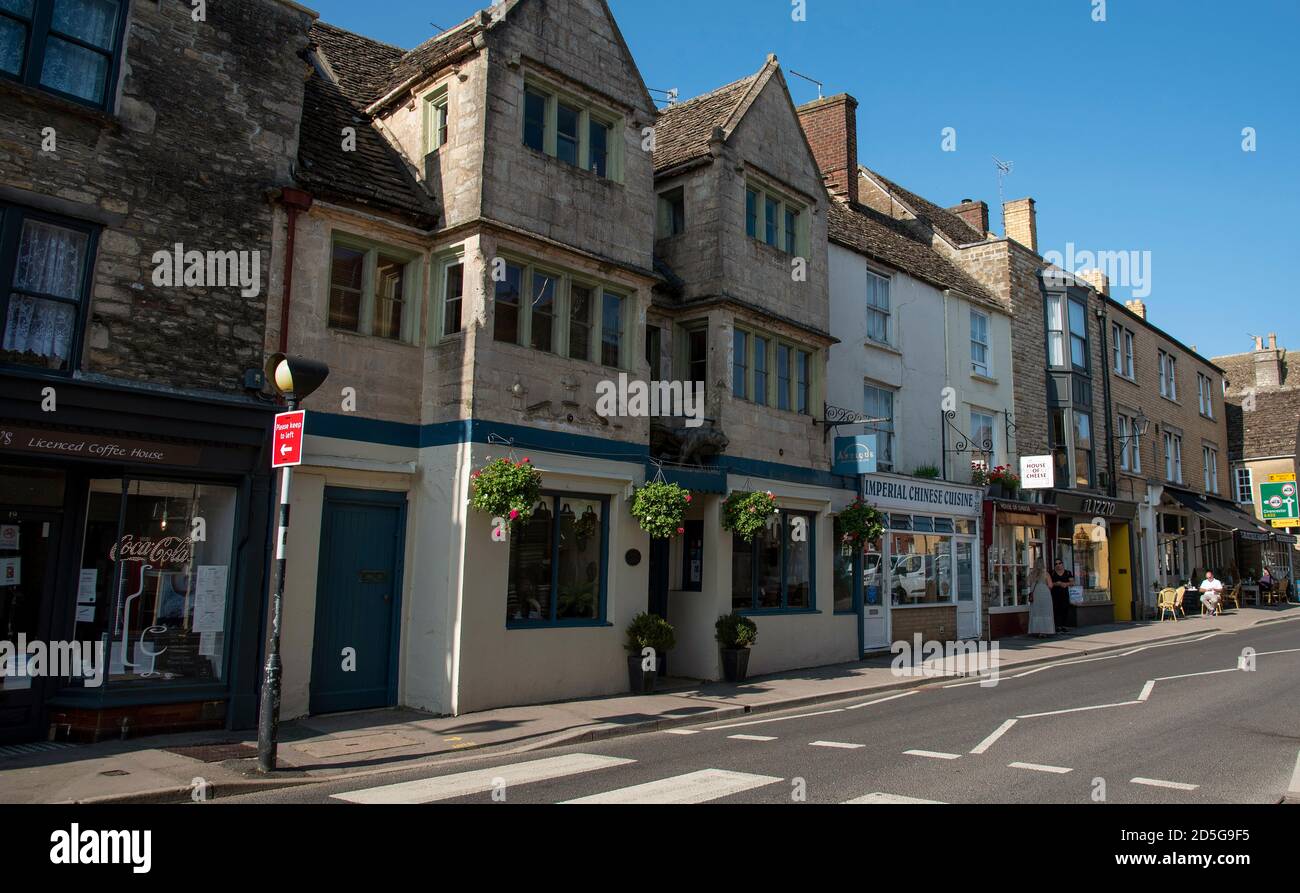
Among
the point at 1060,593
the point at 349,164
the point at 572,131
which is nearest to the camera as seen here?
the point at 349,164

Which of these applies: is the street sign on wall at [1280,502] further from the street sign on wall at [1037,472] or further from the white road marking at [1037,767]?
the white road marking at [1037,767]

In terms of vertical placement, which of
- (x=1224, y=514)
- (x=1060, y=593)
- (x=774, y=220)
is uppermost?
(x=774, y=220)

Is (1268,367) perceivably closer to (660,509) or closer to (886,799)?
(660,509)

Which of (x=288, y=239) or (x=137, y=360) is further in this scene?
(x=288, y=239)

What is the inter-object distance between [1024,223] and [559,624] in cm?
2408

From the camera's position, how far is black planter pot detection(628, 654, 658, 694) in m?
14.4

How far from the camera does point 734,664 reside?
15766mm

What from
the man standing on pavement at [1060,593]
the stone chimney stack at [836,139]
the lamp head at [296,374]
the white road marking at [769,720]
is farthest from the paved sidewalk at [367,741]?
the stone chimney stack at [836,139]

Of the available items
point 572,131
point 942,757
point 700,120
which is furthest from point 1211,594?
point 572,131

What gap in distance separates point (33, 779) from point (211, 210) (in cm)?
661

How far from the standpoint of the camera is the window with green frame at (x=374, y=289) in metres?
12.8

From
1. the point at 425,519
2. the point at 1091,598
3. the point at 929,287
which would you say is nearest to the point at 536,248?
the point at 425,519

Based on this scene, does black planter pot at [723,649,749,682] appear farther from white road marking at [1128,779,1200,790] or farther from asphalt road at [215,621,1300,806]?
white road marking at [1128,779,1200,790]
